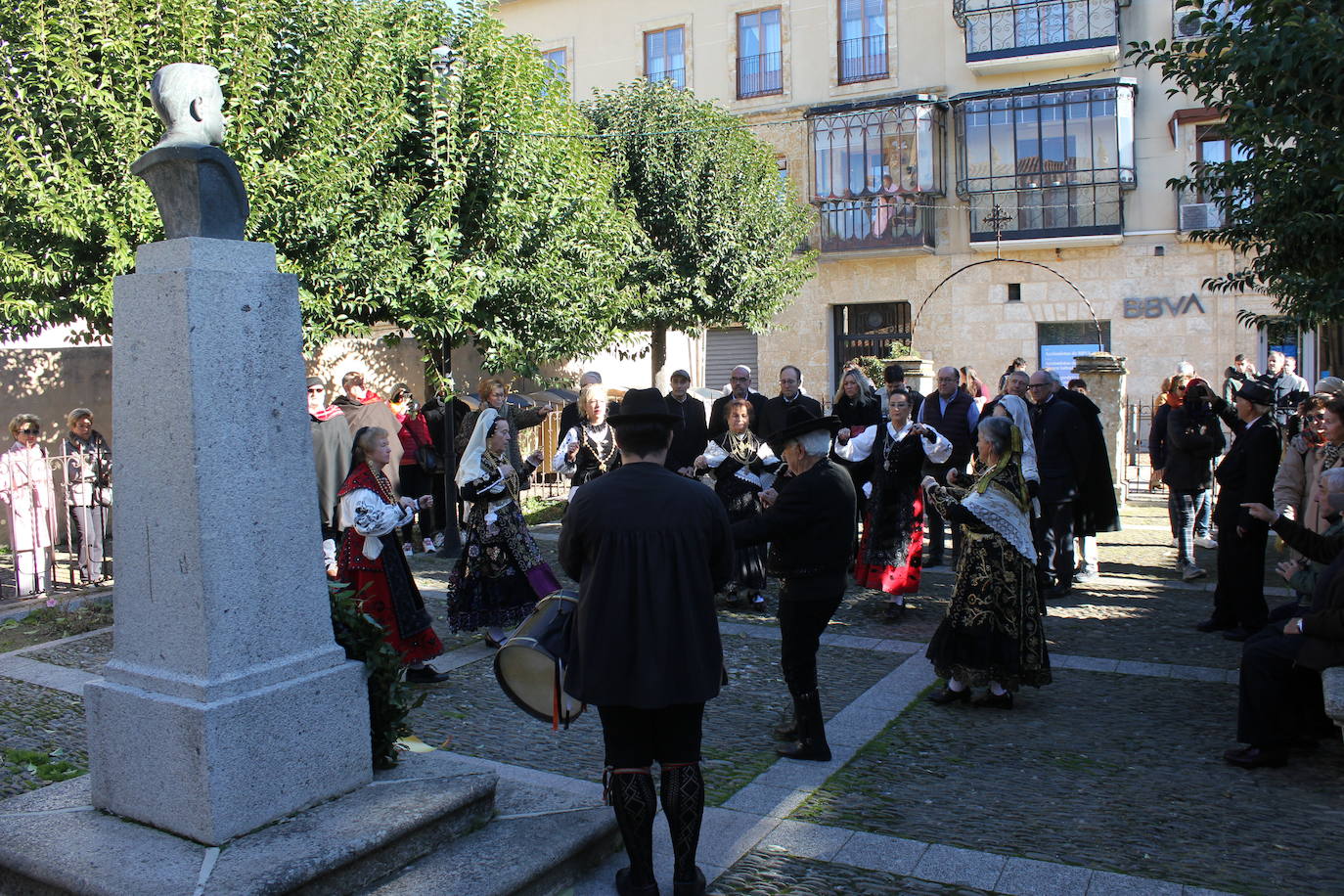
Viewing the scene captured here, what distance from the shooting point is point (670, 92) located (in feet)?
73.2

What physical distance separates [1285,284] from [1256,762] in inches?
240

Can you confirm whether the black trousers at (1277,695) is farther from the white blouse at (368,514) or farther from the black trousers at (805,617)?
the white blouse at (368,514)

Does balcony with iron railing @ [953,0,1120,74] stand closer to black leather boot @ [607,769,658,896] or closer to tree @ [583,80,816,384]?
tree @ [583,80,816,384]

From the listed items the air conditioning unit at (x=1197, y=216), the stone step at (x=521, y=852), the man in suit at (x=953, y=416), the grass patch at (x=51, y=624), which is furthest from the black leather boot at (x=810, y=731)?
the air conditioning unit at (x=1197, y=216)

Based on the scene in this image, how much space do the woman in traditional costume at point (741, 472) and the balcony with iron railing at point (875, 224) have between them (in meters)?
17.9

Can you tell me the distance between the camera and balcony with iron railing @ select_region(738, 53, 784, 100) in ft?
89.4

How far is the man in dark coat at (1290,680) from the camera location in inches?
201

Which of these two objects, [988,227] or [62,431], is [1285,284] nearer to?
[62,431]

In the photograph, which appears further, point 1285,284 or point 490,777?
point 1285,284

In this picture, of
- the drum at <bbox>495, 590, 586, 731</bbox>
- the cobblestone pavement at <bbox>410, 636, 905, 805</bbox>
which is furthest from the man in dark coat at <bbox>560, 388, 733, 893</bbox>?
the cobblestone pavement at <bbox>410, 636, 905, 805</bbox>

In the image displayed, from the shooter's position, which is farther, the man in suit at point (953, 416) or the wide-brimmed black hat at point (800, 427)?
the man in suit at point (953, 416)

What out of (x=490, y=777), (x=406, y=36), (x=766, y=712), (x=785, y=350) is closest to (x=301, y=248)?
(x=406, y=36)

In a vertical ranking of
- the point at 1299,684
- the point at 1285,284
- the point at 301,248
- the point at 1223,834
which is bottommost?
the point at 1223,834

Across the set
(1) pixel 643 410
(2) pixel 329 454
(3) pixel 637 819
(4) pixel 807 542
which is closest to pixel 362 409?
(2) pixel 329 454
